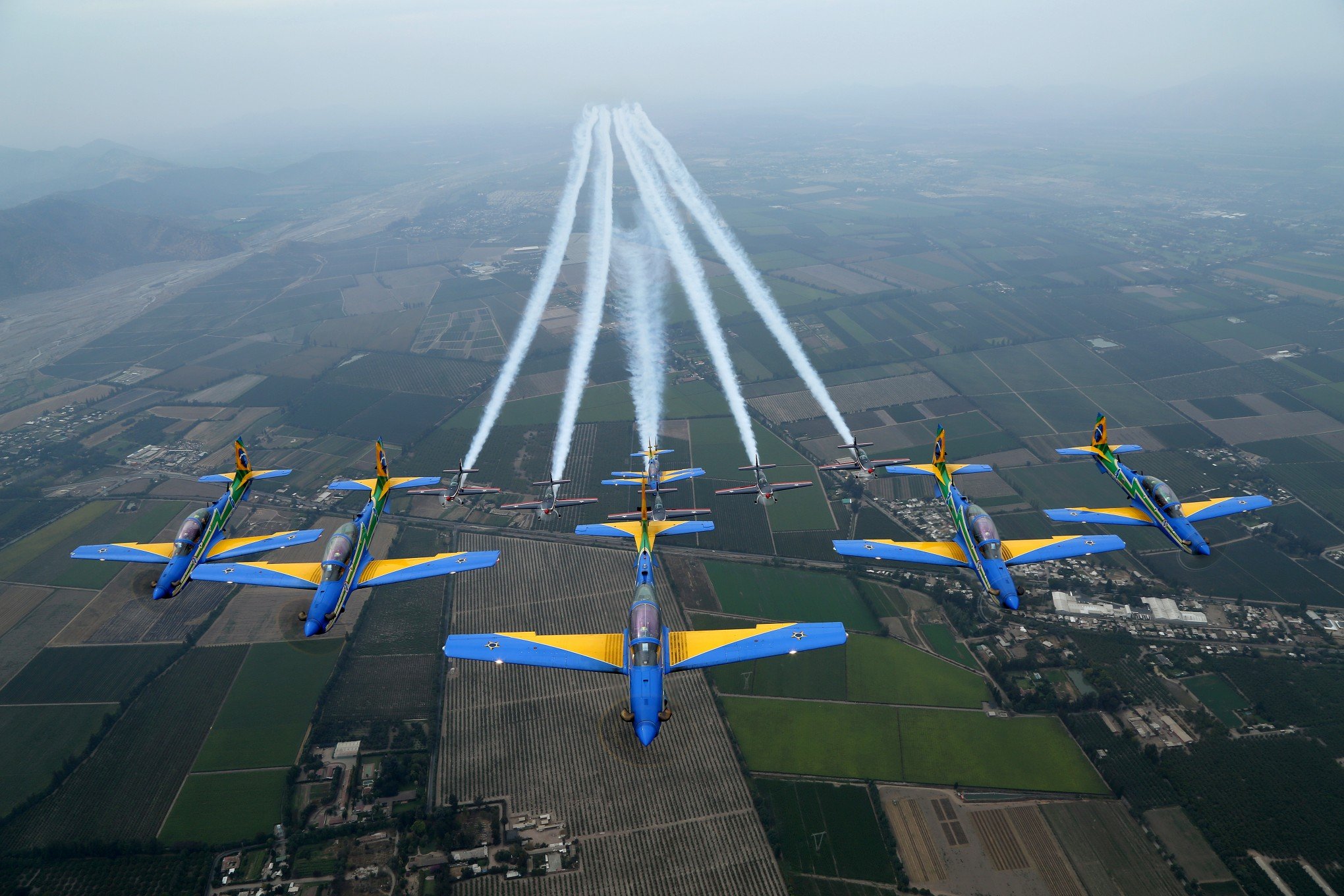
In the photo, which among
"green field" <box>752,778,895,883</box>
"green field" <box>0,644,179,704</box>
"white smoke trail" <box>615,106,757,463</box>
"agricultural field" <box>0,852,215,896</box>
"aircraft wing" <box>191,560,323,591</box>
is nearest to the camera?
"agricultural field" <box>0,852,215,896</box>

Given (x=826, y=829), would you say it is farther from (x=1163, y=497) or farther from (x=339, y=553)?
(x=339, y=553)

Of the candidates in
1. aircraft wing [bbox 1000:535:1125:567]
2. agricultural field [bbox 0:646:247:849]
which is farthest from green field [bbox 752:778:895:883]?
agricultural field [bbox 0:646:247:849]

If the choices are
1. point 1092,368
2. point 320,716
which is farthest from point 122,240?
point 1092,368

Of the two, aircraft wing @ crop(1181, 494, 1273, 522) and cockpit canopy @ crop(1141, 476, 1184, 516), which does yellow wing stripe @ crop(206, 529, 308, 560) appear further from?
aircraft wing @ crop(1181, 494, 1273, 522)

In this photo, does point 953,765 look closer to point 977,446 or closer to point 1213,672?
point 1213,672

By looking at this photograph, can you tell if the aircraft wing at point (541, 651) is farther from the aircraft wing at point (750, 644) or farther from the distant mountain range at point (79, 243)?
the distant mountain range at point (79, 243)

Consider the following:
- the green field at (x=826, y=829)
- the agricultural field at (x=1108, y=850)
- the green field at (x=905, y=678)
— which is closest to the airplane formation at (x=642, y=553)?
the green field at (x=905, y=678)
